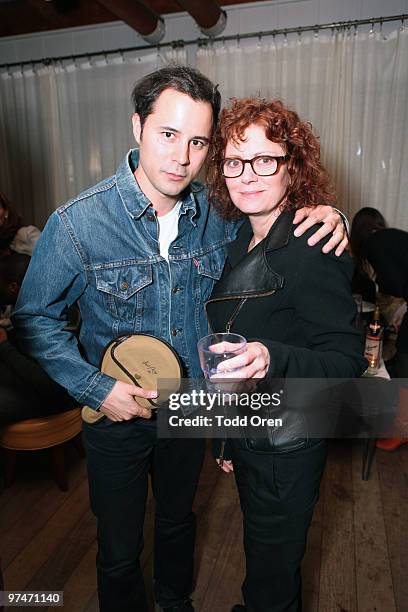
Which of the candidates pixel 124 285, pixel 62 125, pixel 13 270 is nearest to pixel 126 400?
pixel 124 285

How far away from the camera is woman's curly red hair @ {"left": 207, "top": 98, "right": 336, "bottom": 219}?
1.10 meters

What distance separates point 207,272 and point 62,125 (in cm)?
353

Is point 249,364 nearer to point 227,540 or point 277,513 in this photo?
point 277,513

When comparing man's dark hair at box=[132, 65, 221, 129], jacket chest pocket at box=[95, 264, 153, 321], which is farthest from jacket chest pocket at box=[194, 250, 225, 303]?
man's dark hair at box=[132, 65, 221, 129]

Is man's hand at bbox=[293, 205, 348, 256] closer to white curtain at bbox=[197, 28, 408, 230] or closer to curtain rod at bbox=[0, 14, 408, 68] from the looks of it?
white curtain at bbox=[197, 28, 408, 230]

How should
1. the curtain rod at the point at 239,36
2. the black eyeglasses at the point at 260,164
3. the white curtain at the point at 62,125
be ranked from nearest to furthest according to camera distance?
the black eyeglasses at the point at 260,164 < the curtain rod at the point at 239,36 < the white curtain at the point at 62,125

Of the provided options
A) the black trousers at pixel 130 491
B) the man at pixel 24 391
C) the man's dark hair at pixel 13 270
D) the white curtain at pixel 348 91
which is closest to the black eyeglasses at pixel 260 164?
the black trousers at pixel 130 491

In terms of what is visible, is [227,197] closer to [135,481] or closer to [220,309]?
[220,309]

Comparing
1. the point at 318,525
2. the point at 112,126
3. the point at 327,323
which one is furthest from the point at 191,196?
the point at 112,126

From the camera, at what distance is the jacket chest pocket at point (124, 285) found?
46.8 inches

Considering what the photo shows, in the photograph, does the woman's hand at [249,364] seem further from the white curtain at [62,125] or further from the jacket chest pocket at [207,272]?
the white curtain at [62,125]

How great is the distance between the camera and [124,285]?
1.19m

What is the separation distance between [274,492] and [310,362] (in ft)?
1.27

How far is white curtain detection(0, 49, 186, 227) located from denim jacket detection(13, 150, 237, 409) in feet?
10.1
